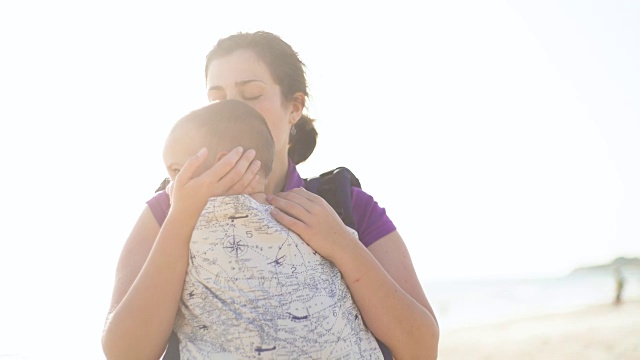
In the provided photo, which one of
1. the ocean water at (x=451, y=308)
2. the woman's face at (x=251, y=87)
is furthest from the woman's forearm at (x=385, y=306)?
the ocean water at (x=451, y=308)

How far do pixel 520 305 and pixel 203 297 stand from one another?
28.8m

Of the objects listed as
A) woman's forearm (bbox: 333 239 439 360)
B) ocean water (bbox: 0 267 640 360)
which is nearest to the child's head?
woman's forearm (bbox: 333 239 439 360)

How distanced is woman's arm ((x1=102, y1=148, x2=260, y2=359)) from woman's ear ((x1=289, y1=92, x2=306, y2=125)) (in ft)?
3.68

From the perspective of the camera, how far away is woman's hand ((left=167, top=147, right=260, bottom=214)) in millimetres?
2486

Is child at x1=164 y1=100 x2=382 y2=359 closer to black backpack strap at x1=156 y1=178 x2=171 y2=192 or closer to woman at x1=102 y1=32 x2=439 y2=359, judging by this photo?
woman at x1=102 y1=32 x2=439 y2=359

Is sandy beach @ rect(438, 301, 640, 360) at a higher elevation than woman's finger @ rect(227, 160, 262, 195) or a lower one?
higher

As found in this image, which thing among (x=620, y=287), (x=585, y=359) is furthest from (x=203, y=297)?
(x=620, y=287)

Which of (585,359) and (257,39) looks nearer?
(257,39)

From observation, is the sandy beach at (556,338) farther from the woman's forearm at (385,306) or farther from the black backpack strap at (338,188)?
the woman's forearm at (385,306)

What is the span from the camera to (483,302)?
1158 inches

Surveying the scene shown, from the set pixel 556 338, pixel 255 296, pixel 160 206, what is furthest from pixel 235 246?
pixel 556 338

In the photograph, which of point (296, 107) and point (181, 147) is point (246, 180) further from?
point (296, 107)

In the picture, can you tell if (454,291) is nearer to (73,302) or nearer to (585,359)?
(585,359)

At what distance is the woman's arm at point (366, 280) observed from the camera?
2.60m
